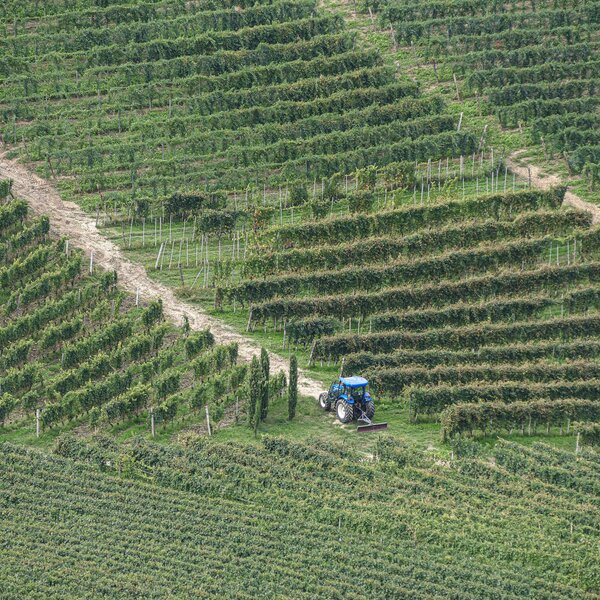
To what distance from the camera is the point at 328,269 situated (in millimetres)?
78875

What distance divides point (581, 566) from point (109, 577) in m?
15.7

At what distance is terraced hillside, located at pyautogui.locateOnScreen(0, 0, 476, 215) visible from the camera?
289 ft

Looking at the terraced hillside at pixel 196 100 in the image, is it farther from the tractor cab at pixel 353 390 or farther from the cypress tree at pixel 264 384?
the tractor cab at pixel 353 390

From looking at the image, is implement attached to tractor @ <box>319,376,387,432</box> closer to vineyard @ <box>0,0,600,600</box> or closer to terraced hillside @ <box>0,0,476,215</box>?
vineyard @ <box>0,0,600,600</box>

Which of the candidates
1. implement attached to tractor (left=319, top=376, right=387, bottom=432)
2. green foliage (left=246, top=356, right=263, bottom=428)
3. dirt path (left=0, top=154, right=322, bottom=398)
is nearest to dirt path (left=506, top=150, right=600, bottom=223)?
dirt path (left=0, top=154, right=322, bottom=398)

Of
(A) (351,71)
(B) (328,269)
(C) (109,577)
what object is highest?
(A) (351,71)

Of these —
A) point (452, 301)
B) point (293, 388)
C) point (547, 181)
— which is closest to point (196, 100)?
point (547, 181)

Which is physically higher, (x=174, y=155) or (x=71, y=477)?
(x=174, y=155)

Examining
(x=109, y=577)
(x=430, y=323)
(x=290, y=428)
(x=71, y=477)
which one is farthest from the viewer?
(x=430, y=323)

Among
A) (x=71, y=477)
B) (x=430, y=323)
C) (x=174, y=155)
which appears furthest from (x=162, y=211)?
(x=71, y=477)

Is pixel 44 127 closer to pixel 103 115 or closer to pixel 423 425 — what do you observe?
pixel 103 115

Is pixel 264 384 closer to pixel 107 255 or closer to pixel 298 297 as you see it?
pixel 298 297

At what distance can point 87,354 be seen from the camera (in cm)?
7338

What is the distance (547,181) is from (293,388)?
77.2ft
